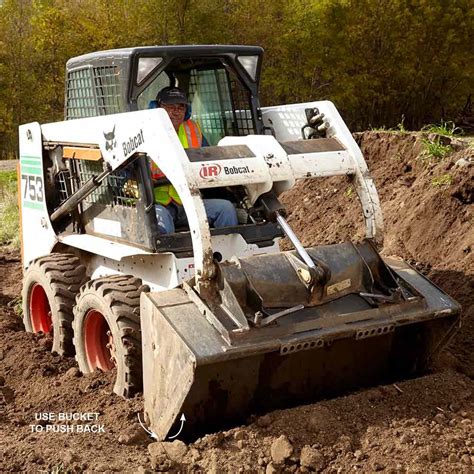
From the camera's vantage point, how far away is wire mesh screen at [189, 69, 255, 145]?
19.5ft

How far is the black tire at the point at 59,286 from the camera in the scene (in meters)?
5.71

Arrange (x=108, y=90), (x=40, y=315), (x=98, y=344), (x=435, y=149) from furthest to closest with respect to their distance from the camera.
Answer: (x=435, y=149)
(x=40, y=315)
(x=108, y=90)
(x=98, y=344)

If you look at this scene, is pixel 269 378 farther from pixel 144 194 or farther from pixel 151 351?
pixel 144 194

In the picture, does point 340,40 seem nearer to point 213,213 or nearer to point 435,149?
point 435,149

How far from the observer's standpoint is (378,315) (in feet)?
14.6

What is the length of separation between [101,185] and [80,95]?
85 centimetres

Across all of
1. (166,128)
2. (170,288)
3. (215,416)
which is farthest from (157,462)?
(166,128)

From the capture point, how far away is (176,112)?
5531mm

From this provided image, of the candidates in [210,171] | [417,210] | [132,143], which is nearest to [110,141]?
[132,143]

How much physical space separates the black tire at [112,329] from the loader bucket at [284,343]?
0.28m

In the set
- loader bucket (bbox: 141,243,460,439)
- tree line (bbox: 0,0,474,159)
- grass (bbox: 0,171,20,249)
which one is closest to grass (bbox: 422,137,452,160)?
loader bucket (bbox: 141,243,460,439)

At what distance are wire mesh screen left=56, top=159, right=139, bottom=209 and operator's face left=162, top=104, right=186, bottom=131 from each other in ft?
1.94

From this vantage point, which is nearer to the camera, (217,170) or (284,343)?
(284,343)

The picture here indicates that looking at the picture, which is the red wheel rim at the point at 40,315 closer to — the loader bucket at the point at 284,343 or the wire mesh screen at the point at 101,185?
the wire mesh screen at the point at 101,185
